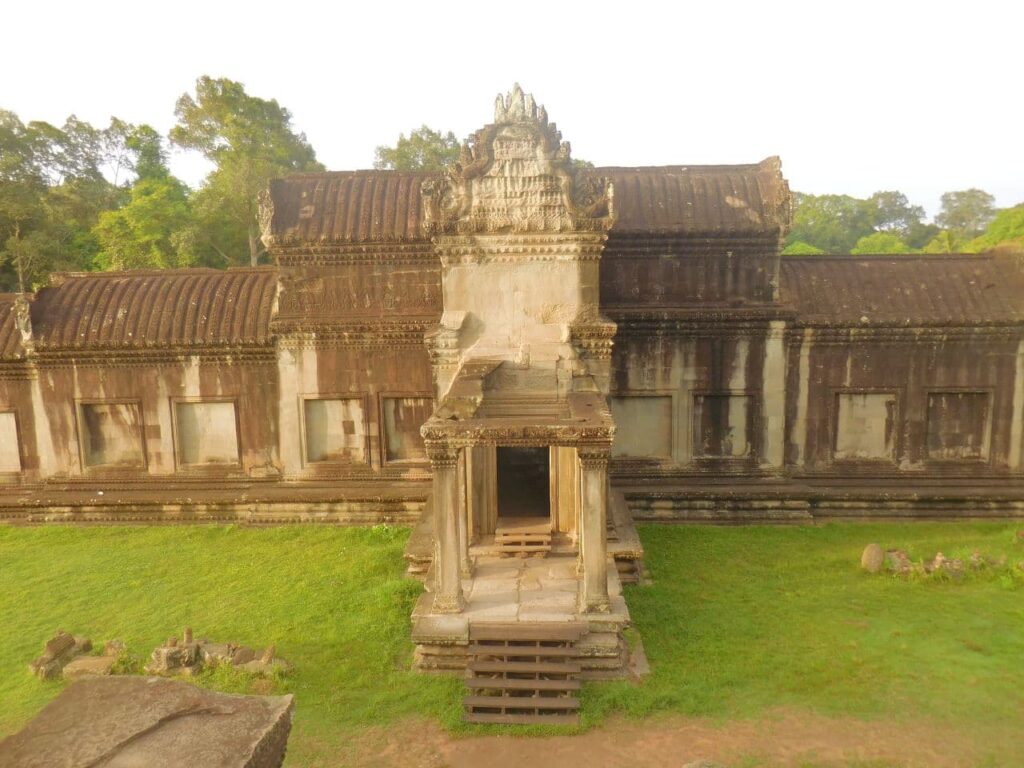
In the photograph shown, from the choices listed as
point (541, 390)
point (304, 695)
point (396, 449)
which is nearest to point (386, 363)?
point (396, 449)

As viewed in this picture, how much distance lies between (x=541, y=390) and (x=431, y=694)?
184 inches

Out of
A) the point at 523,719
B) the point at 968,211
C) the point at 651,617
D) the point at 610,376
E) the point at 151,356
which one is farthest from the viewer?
the point at 968,211

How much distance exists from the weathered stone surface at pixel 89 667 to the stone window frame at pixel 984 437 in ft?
49.2

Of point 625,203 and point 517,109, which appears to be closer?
point 517,109

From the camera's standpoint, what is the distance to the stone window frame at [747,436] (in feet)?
47.6

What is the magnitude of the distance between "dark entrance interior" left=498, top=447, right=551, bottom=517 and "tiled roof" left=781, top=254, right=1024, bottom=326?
6.09 m

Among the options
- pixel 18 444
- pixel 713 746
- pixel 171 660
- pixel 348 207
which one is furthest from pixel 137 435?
pixel 713 746

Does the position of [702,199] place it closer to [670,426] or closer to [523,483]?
[670,426]

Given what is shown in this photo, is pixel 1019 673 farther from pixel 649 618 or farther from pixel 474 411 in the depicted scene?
pixel 474 411

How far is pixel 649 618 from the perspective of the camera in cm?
1038

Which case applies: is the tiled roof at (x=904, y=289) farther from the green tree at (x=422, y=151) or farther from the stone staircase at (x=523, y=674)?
the green tree at (x=422, y=151)

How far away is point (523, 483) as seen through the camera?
46.9 ft

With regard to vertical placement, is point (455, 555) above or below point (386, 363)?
below

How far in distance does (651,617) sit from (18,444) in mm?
14041
